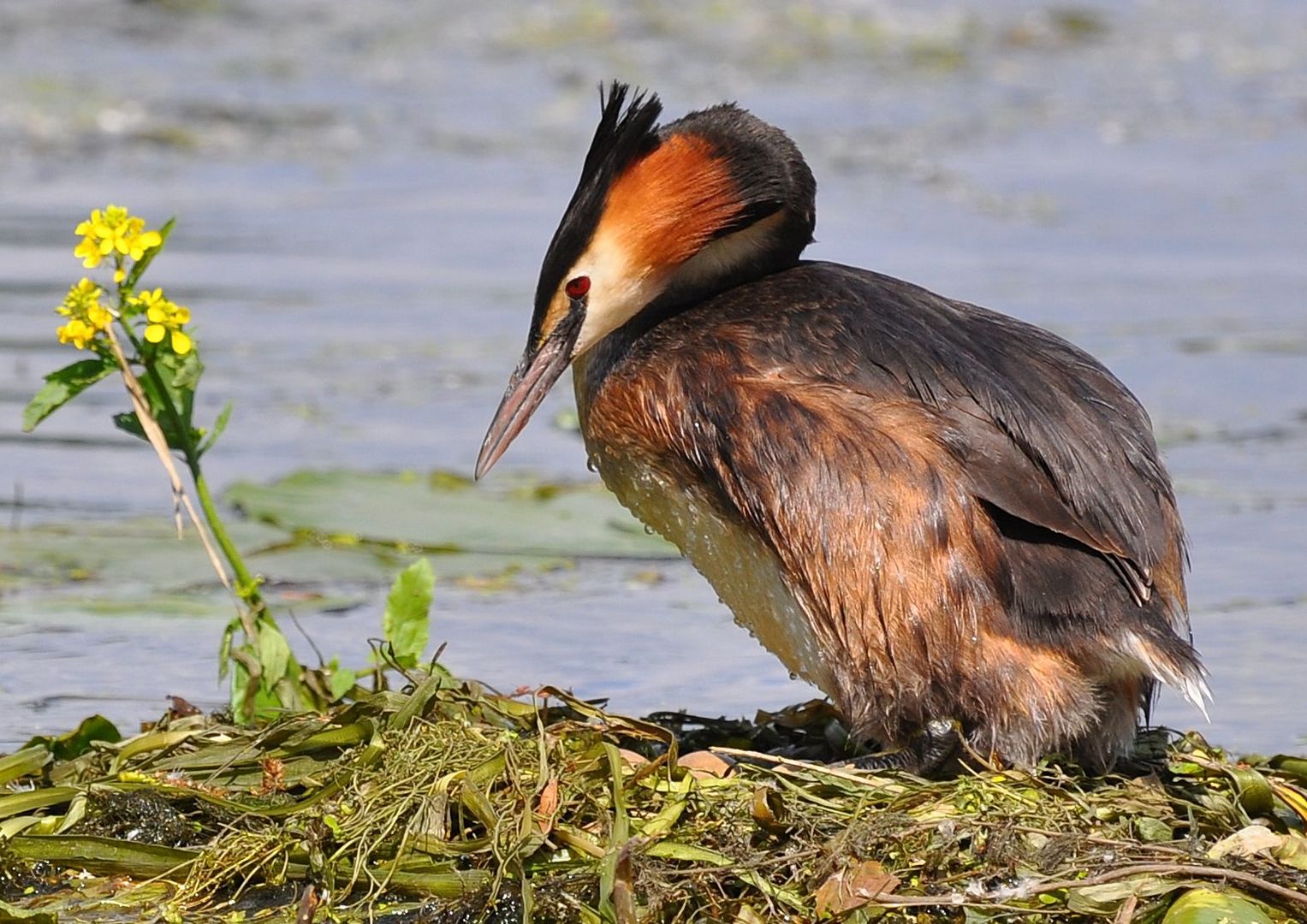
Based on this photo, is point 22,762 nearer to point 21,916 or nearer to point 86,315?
point 21,916

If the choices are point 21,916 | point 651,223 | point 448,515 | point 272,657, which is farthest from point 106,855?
point 448,515

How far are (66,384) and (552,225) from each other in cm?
748

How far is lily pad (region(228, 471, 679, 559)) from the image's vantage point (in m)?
6.87

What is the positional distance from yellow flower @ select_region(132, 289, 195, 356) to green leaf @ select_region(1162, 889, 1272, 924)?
96.8 inches

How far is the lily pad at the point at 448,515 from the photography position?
687 cm

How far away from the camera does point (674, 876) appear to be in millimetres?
4070

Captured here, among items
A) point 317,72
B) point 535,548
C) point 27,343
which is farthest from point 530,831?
point 317,72

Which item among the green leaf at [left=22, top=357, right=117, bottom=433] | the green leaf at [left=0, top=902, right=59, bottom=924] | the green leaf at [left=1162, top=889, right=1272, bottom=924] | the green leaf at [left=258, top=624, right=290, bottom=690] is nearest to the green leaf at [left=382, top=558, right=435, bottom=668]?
the green leaf at [left=258, top=624, right=290, bottom=690]

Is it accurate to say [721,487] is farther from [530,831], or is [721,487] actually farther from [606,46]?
[606,46]

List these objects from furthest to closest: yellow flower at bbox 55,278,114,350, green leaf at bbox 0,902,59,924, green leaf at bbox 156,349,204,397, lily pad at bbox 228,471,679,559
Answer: lily pad at bbox 228,471,679,559 → green leaf at bbox 156,349,204,397 → yellow flower at bbox 55,278,114,350 → green leaf at bbox 0,902,59,924

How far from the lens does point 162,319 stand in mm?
4707

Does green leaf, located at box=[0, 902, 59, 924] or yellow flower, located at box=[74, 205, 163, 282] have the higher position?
yellow flower, located at box=[74, 205, 163, 282]

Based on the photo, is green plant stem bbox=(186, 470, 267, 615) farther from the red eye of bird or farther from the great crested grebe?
the red eye of bird

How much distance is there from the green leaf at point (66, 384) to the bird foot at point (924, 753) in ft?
6.24
